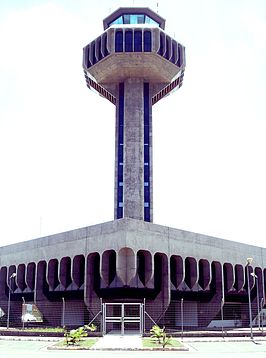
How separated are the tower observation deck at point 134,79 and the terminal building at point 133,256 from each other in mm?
153

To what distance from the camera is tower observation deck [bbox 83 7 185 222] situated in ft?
202

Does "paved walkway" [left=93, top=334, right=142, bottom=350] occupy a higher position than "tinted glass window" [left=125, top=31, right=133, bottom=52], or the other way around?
"tinted glass window" [left=125, top=31, right=133, bottom=52]

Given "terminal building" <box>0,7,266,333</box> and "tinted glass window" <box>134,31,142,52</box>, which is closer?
"terminal building" <box>0,7,266,333</box>

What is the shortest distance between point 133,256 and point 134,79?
116 feet

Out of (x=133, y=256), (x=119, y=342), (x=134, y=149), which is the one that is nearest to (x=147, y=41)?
(x=134, y=149)

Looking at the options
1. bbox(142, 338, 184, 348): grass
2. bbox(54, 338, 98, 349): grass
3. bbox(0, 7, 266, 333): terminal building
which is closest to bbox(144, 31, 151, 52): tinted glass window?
bbox(0, 7, 266, 333): terminal building

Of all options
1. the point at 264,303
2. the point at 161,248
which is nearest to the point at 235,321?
the point at 264,303

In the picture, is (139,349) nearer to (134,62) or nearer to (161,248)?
(161,248)

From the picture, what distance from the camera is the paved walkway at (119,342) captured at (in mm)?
25531

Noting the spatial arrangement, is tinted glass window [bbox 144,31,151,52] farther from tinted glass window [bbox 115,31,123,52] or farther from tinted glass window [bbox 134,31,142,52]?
tinted glass window [bbox 115,31,123,52]

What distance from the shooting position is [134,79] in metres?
66.4

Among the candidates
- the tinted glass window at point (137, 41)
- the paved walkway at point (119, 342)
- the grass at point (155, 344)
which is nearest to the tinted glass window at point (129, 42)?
the tinted glass window at point (137, 41)

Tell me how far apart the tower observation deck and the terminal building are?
0.15 m

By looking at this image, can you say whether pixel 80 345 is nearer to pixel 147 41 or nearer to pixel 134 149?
pixel 134 149
